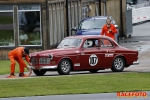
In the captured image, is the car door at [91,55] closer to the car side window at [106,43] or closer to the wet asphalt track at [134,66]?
the car side window at [106,43]

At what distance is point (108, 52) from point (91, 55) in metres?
0.77

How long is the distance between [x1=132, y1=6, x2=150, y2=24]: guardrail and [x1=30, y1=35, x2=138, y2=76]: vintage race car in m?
43.7

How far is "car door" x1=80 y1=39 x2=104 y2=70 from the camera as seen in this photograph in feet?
84.4

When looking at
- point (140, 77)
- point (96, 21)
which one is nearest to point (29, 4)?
point (96, 21)

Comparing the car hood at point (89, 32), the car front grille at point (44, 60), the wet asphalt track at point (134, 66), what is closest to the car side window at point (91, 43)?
the wet asphalt track at point (134, 66)

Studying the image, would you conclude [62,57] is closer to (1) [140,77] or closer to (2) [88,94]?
(1) [140,77]

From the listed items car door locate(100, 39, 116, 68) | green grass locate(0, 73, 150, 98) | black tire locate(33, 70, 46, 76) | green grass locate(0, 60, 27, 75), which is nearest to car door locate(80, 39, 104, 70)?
car door locate(100, 39, 116, 68)

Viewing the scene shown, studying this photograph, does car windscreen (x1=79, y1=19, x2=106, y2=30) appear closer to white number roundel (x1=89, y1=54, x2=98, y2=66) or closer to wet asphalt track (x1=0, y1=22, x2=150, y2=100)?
wet asphalt track (x1=0, y1=22, x2=150, y2=100)

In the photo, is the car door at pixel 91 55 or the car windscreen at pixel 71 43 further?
the car windscreen at pixel 71 43

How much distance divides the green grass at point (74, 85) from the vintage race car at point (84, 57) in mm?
1283

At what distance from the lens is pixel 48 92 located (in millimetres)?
20203

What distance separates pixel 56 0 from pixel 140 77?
16173 millimetres

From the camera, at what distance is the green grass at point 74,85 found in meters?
20.4

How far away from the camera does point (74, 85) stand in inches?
857
